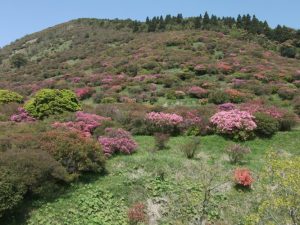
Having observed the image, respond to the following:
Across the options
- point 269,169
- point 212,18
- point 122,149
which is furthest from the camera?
point 212,18

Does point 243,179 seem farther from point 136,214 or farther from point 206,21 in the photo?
point 206,21

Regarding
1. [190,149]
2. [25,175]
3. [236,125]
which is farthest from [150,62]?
[25,175]

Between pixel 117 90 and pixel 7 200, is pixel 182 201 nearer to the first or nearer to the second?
pixel 7 200

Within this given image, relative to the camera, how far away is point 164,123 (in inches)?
1001

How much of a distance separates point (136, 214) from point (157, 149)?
6.72 meters

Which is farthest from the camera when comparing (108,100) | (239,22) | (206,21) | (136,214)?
(239,22)

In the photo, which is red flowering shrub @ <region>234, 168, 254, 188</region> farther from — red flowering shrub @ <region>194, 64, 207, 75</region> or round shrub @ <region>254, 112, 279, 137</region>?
red flowering shrub @ <region>194, 64, 207, 75</region>

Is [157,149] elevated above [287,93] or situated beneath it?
situated beneath

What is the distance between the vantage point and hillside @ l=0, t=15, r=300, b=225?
53.5 feet

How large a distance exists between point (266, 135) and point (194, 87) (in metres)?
13.9

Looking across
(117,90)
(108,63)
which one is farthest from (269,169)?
(108,63)

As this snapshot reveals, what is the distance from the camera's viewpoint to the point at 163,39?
65438mm

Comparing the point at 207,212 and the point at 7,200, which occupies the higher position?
the point at 7,200

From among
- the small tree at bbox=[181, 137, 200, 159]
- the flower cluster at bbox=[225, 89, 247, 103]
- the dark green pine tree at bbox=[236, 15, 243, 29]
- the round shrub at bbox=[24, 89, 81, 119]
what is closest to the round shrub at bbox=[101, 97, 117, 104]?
the round shrub at bbox=[24, 89, 81, 119]
